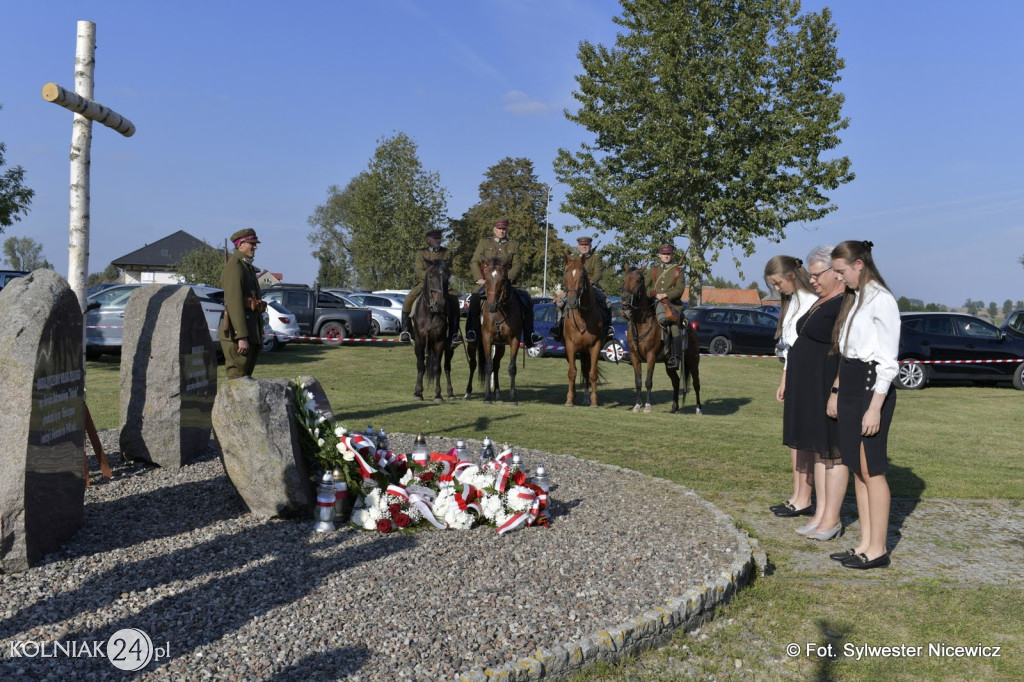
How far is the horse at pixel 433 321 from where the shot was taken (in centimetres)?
1331

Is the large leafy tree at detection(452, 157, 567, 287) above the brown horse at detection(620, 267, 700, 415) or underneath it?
above

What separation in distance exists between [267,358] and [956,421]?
15822 millimetres

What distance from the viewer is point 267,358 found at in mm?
21750

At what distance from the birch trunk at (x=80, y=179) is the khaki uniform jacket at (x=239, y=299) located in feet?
5.58

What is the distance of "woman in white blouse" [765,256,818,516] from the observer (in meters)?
6.91

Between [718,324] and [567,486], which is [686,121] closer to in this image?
[718,324]

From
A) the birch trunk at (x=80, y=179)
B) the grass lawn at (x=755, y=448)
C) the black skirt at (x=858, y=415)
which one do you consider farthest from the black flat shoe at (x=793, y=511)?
the birch trunk at (x=80, y=179)

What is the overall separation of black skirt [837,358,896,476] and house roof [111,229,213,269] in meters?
103

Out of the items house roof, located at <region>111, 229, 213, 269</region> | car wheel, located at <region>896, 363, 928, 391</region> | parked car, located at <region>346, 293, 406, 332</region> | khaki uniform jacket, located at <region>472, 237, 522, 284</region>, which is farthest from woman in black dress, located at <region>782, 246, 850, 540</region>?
house roof, located at <region>111, 229, 213, 269</region>

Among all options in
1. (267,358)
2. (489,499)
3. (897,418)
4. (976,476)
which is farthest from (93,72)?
(267,358)

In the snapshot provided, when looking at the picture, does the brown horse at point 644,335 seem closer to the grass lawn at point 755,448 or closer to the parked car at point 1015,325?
the grass lawn at point 755,448

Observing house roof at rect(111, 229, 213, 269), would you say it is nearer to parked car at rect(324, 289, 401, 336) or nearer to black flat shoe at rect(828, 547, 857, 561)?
parked car at rect(324, 289, 401, 336)

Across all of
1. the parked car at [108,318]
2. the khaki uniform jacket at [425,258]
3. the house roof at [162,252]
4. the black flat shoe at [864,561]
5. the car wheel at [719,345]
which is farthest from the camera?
the house roof at [162,252]

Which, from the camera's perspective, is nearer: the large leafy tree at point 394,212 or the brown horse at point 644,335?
the brown horse at point 644,335
